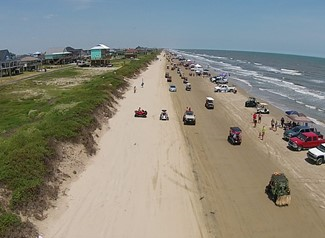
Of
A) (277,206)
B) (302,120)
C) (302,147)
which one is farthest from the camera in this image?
(302,120)

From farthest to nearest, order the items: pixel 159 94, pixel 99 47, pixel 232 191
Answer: pixel 99 47, pixel 159 94, pixel 232 191

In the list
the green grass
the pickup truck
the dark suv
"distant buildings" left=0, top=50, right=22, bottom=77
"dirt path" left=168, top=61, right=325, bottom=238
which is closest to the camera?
the green grass

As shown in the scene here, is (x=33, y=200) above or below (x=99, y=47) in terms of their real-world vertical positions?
below

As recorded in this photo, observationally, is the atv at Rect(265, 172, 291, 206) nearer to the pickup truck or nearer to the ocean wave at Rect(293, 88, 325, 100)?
the pickup truck

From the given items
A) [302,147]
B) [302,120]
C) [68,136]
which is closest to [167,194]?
[68,136]

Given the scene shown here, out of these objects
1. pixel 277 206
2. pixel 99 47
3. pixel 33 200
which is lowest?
pixel 277 206

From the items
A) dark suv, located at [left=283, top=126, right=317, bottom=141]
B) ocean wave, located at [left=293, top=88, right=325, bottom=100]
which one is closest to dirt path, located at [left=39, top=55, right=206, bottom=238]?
dark suv, located at [left=283, top=126, right=317, bottom=141]

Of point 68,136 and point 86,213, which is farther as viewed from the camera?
point 68,136

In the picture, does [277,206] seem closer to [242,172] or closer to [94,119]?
[242,172]

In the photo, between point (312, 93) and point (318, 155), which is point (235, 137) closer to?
point (318, 155)
